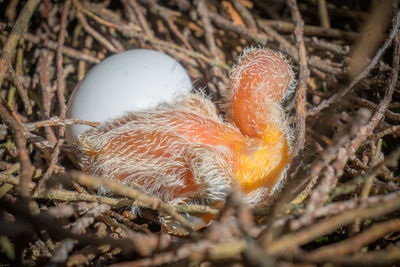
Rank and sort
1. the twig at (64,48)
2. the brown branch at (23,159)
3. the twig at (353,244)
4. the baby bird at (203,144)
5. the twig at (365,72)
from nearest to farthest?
the twig at (353,244) < the brown branch at (23,159) < the baby bird at (203,144) < the twig at (365,72) < the twig at (64,48)

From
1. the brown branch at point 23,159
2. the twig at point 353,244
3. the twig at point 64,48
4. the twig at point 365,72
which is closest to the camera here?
the twig at point 353,244

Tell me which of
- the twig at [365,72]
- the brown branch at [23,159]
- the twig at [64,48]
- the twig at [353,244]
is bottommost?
the brown branch at [23,159]

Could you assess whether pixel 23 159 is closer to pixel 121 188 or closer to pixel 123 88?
pixel 121 188

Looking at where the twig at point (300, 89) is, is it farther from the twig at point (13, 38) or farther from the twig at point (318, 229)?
the twig at point (13, 38)

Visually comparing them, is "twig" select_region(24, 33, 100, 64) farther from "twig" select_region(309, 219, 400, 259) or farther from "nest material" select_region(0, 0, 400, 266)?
"twig" select_region(309, 219, 400, 259)

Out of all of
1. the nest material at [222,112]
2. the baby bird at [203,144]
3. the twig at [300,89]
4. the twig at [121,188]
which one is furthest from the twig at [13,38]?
the twig at [300,89]

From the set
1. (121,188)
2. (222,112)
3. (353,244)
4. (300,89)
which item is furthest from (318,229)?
(222,112)

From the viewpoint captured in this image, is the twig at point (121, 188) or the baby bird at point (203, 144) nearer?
the twig at point (121, 188)
